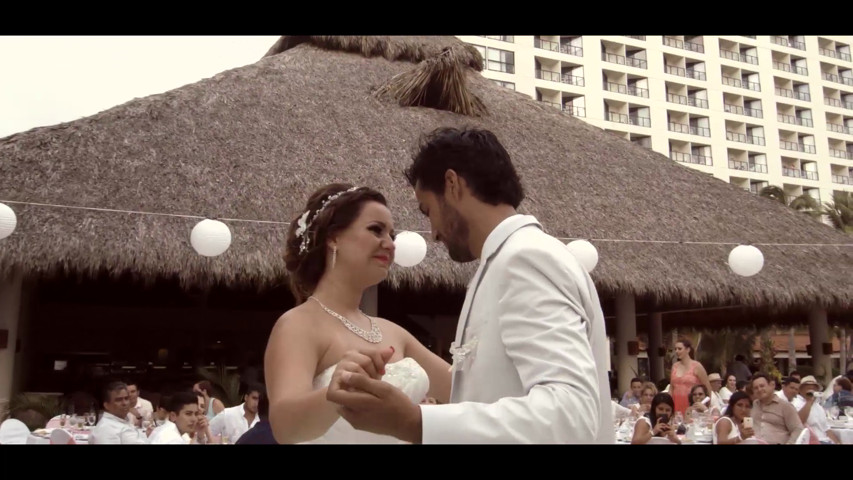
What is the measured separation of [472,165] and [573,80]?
34.8 m

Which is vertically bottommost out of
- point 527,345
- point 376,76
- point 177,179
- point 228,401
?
point 228,401

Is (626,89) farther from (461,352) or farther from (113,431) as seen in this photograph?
(461,352)

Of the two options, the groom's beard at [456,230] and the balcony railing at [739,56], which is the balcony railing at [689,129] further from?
the groom's beard at [456,230]

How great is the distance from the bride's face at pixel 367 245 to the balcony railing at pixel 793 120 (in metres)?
41.1

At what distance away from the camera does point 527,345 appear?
1081 mm

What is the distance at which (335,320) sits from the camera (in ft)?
6.24

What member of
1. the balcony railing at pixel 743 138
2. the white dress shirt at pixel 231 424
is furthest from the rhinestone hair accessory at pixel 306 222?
the balcony railing at pixel 743 138

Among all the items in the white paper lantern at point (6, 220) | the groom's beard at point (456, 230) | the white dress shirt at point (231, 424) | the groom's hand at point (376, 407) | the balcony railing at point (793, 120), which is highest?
the balcony railing at point (793, 120)

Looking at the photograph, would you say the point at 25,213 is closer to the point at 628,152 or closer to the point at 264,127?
the point at 264,127

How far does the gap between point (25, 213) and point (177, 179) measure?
5.31 ft

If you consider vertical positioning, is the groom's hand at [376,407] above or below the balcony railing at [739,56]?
below

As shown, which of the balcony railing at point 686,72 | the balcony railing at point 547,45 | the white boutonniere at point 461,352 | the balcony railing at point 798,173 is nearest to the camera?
the white boutonniere at point 461,352

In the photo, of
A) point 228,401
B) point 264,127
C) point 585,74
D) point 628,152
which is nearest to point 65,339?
point 228,401

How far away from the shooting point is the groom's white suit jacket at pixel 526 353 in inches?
40.0
